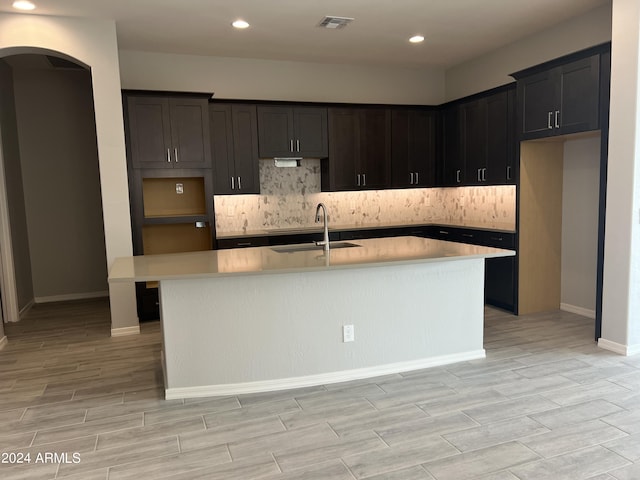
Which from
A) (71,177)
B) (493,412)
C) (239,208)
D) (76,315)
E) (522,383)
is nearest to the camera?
(493,412)

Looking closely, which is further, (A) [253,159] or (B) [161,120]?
(A) [253,159]

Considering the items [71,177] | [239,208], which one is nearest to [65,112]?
[71,177]

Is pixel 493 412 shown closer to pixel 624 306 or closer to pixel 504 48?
pixel 624 306

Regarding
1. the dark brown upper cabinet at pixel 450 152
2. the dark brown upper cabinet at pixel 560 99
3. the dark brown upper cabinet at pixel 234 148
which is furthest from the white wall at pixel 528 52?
the dark brown upper cabinet at pixel 234 148

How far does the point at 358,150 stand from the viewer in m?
6.31

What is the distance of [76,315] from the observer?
5812 mm

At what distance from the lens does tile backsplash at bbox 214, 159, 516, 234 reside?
612cm

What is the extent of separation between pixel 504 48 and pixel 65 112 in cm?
579

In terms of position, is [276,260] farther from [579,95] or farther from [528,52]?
[528,52]

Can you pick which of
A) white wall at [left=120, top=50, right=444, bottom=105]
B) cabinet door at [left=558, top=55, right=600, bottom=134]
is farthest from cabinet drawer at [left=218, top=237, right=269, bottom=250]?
cabinet door at [left=558, top=55, right=600, bottom=134]

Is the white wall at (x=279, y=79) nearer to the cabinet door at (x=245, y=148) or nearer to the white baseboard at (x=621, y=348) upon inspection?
the cabinet door at (x=245, y=148)

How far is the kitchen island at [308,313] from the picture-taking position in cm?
330

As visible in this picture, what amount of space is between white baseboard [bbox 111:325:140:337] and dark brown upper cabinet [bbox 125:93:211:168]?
1.71 metres

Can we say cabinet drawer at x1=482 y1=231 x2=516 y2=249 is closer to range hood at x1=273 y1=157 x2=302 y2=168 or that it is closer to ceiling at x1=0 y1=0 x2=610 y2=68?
ceiling at x1=0 y1=0 x2=610 y2=68
